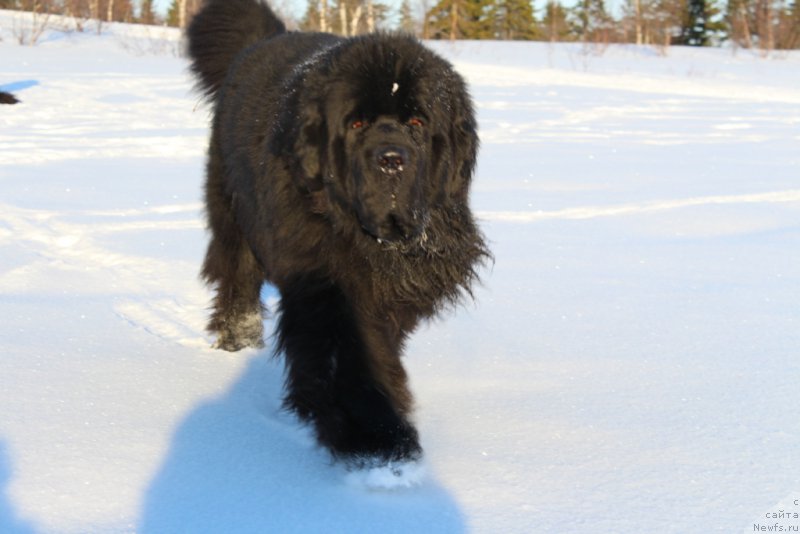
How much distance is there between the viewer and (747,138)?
1016 cm

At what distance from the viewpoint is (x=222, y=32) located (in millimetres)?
4266

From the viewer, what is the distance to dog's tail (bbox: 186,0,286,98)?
14.0 ft

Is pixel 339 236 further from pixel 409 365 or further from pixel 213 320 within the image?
pixel 213 320

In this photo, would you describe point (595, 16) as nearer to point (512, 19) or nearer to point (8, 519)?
point (512, 19)

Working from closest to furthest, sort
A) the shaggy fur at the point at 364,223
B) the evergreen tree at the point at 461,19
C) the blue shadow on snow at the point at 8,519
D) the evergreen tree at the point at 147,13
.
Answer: the blue shadow on snow at the point at 8,519 < the shaggy fur at the point at 364,223 < the evergreen tree at the point at 461,19 < the evergreen tree at the point at 147,13

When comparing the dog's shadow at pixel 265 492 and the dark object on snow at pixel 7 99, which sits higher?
the dark object on snow at pixel 7 99

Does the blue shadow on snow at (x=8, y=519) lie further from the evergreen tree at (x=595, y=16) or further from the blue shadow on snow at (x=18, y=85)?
the evergreen tree at (x=595, y=16)

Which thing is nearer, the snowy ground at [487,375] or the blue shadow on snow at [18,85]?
the snowy ground at [487,375]

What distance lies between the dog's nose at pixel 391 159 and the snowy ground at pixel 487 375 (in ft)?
2.59

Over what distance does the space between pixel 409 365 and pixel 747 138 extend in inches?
326

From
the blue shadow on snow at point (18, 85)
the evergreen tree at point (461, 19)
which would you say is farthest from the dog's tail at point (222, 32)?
the evergreen tree at point (461, 19)

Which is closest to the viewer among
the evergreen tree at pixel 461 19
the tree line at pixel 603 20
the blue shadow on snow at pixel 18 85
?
the blue shadow on snow at pixel 18 85

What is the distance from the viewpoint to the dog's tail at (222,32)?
426cm

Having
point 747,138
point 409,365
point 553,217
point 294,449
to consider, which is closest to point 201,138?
point 553,217
